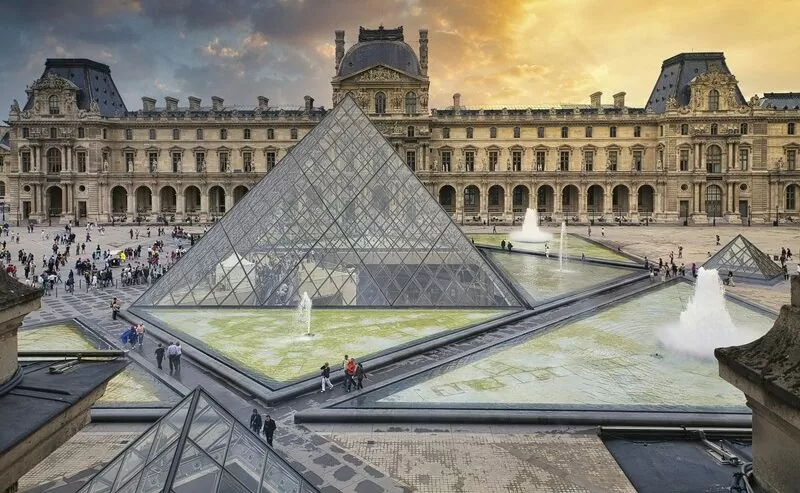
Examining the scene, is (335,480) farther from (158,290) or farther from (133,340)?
(158,290)

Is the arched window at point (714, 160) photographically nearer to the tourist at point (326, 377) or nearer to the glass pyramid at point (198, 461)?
the tourist at point (326, 377)

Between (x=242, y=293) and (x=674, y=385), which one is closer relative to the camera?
(x=674, y=385)

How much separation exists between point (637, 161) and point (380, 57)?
29.6m

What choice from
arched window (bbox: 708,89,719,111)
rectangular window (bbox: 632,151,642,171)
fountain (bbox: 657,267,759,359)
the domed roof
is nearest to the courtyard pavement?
fountain (bbox: 657,267,759,359)

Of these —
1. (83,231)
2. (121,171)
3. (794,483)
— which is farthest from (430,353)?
(121,171)

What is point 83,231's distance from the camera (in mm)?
50438

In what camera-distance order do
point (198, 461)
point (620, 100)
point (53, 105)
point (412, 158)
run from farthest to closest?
point (620, 100), point (412, 158), point (53, 105), point (198, 461)

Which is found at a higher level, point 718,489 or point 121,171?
point 121,171

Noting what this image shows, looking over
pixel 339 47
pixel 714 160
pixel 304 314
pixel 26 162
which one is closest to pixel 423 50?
pixel 339 47

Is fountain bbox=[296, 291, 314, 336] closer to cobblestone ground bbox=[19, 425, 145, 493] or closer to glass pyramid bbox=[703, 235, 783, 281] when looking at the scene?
cobblestone ground bbox=[19, 425, 145, 493]

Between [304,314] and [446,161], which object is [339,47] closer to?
[446,161]

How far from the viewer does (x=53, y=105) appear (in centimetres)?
5772

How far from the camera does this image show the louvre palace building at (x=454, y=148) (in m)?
57.2

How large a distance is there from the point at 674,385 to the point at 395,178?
556 inches
